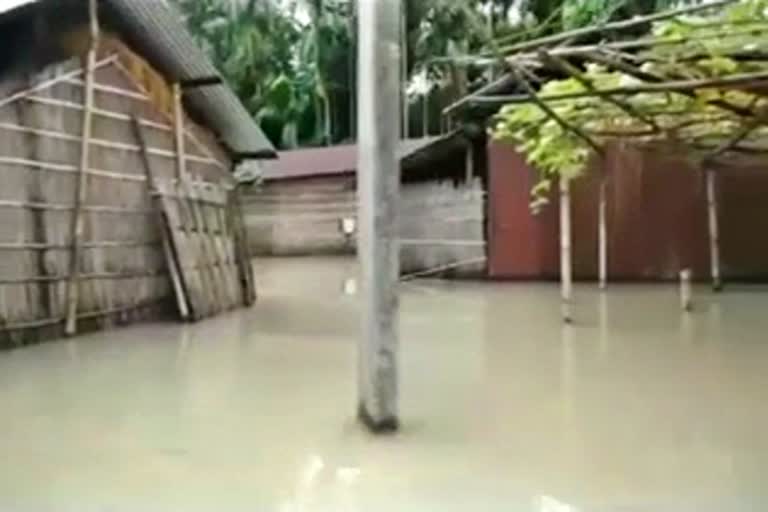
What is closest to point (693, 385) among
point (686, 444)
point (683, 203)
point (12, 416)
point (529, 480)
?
point (686, 444)

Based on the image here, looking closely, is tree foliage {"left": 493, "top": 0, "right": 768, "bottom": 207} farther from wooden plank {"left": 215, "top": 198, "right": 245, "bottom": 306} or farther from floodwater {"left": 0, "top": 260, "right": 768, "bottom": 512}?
wooden plank {"left": 215, "top": 198, "right": 245, "bottom": 306}

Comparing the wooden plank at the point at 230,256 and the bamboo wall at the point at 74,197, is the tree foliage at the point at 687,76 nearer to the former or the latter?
the bamboo wall at the point at 74,197

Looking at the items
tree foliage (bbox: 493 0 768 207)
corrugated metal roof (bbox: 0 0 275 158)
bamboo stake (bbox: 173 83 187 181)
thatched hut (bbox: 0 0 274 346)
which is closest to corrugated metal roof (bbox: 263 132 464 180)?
corrugated metal roof (bbox: 0 0 275 158)

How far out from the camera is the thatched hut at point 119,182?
9.75 meters

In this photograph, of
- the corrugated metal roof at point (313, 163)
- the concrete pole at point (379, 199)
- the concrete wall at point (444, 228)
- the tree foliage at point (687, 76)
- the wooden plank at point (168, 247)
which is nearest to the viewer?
the tree foliage at point (687, 76)

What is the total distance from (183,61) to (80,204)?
2.66m

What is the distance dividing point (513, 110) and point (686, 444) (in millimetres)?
1824

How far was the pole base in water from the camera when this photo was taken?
5.99 meters

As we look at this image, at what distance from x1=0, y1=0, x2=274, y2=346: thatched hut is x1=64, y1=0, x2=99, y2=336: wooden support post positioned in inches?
0.5

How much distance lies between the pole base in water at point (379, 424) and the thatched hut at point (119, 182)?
3.35 meters

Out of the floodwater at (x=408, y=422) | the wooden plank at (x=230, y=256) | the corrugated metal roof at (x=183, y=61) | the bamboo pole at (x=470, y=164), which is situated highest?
the corrugated metal roof at (x=183, y=61)

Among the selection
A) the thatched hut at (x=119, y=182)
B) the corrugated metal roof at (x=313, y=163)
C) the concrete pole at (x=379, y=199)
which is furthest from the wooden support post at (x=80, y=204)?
the corrugated metal roof at (x=313, y=163)

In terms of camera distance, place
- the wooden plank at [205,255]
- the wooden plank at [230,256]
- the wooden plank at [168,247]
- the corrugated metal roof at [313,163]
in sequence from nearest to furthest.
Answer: the wooden plank at [168,247], the wooden plank at [205,255], the wooden plank at [230,256], the corrugated metal roof at [313,163]

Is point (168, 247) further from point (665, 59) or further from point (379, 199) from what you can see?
point (665, 59)
